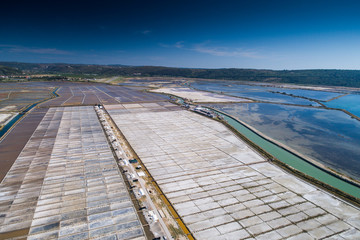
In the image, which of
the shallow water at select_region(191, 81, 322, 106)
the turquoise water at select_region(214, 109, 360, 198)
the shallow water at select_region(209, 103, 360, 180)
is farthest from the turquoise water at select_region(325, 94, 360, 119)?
the turquoise water at select_region(214, 109, 360, 198)

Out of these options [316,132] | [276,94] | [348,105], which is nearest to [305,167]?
[316,132]

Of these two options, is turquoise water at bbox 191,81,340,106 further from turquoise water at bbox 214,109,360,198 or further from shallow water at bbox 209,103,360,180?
turquoise water at bbox 214,109,360,198

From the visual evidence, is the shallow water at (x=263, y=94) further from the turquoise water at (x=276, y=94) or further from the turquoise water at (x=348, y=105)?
the turquoise water at (x=348, y=105)

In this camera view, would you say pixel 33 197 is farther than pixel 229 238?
Yes

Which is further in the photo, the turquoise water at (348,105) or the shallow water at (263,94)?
the shallow water at (263,94)

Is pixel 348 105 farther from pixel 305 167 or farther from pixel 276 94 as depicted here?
pixel 305 167

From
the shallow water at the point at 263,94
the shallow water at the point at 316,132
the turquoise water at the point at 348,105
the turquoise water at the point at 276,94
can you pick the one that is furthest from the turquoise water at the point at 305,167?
the shallow water at the point at 263,94

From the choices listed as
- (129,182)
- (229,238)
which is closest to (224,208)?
(229,238)

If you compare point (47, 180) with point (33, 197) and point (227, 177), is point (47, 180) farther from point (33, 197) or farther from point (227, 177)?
point (227, 177)
